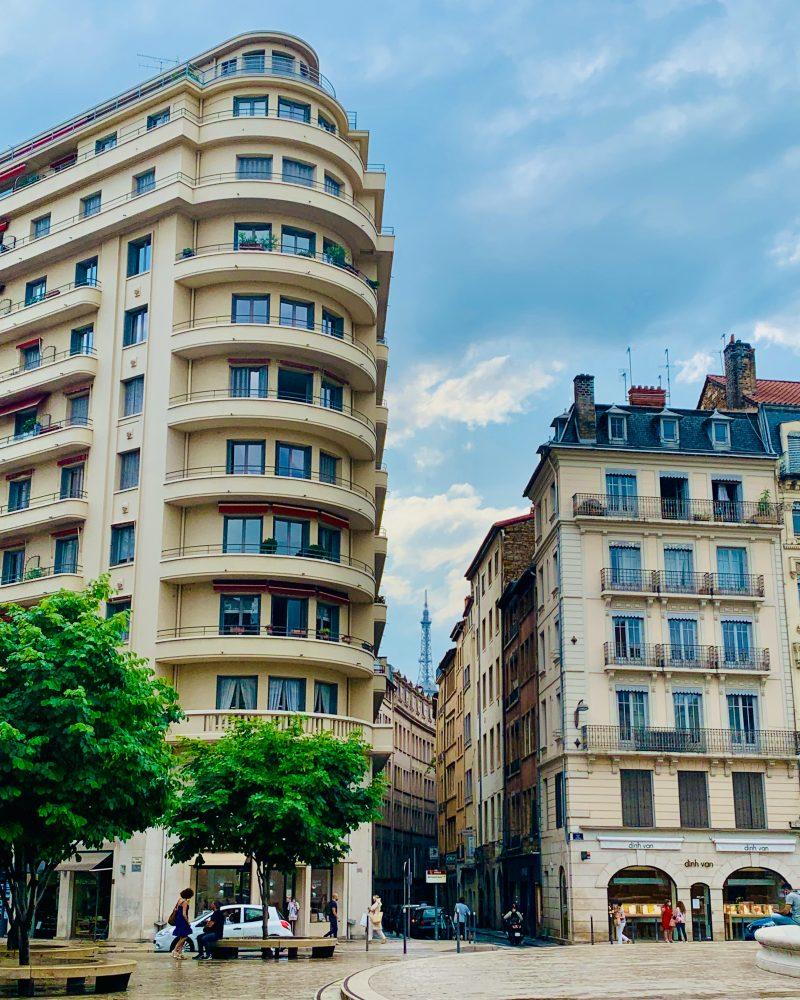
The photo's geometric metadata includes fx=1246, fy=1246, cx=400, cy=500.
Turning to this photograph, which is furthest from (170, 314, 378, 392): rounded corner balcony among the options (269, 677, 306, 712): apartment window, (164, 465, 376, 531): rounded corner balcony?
(269, 677, 306, 712): apartment window

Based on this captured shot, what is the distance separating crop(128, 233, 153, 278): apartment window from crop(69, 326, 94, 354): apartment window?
10.6ft

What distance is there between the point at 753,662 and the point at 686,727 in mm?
4097

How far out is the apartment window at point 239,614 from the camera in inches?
1880

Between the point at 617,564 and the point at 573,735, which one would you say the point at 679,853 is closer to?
the point at 573,735

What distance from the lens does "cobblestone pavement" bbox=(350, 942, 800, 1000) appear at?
65.9 ft

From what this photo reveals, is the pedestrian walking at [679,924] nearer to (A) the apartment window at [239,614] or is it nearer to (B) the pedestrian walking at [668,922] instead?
(B) the pedestrian walking at [668,922]

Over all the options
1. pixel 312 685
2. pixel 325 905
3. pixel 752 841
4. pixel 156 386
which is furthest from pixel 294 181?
pixel 752 841

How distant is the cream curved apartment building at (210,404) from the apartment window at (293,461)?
9cm

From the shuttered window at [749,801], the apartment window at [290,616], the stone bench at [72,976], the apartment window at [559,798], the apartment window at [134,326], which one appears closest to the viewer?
the stone bench at [72,976]

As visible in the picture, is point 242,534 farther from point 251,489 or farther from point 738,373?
point 738,373

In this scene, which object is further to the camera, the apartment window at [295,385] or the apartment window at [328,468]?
the apartment window at [328,468]

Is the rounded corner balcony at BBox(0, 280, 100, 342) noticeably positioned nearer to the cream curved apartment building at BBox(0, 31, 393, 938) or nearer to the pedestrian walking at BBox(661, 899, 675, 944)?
the cream curved apartment building at BBox(0, 31, 393, 938)

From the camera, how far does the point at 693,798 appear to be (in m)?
50.6

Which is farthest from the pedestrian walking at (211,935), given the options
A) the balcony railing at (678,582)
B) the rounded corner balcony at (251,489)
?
the balcony railing at (678,582)
